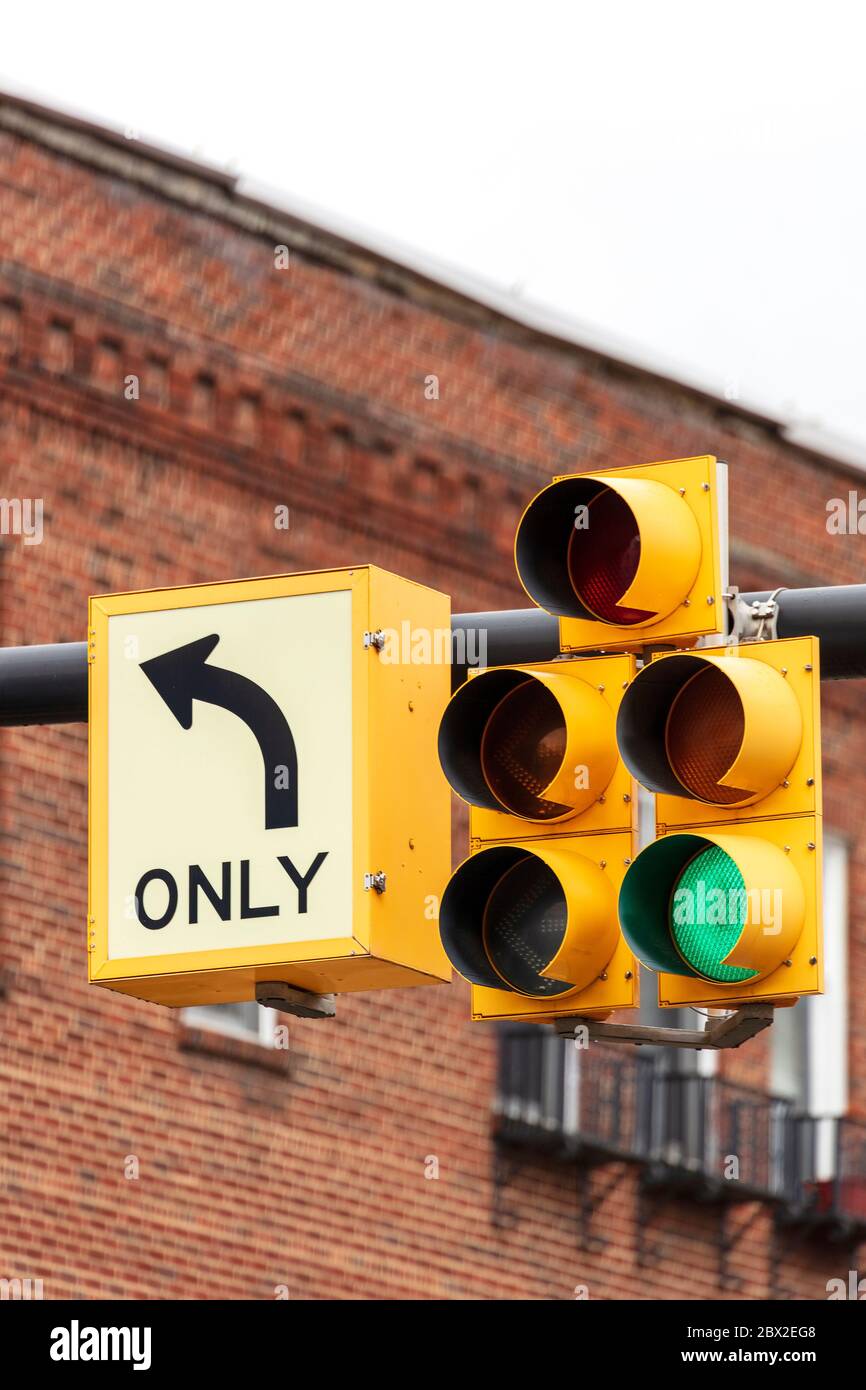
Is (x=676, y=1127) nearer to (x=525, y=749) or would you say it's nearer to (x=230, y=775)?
(x=230, y=775)

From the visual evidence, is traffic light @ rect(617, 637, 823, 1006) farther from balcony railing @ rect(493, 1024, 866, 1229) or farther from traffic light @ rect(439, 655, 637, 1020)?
balcony railing @ rect(493, 1024, 866, 1229)

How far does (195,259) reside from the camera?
1798 cm

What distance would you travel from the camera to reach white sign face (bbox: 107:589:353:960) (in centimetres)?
726

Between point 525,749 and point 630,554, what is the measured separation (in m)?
0.50

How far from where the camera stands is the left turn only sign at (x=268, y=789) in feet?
23.7

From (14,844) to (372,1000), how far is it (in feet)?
9.51

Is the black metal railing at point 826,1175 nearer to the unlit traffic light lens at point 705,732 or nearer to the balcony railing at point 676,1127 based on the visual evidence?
the balcony railing at point 676,1127

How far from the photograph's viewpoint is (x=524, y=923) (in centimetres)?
698

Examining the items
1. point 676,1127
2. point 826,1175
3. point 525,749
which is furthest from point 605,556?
point 826,1175

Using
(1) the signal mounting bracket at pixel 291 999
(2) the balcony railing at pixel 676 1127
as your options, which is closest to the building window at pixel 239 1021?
(2) the balcony railing at pixel 676 1127

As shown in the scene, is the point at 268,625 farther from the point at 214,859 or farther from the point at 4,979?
the point at 4,979

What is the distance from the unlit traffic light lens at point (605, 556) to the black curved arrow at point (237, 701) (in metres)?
0.82

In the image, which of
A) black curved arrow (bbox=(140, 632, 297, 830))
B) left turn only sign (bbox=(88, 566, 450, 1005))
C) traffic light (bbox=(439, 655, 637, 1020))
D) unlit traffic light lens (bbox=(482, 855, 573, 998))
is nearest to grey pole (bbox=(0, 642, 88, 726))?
left turn only sign (bbox=(88, 566, 450, 1005))
